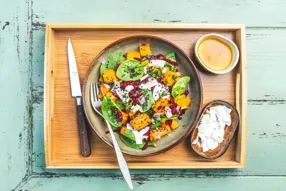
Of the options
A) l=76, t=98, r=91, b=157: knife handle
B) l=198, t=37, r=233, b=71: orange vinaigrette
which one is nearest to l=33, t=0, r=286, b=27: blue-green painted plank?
l=198, t=37, r=233, b=71: orange vinaigrette

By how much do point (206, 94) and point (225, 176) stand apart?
0.30 meters

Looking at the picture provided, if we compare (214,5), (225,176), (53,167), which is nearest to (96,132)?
(53,167)

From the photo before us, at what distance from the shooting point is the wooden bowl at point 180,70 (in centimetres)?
129

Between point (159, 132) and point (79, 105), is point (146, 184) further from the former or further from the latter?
point (79, 105)

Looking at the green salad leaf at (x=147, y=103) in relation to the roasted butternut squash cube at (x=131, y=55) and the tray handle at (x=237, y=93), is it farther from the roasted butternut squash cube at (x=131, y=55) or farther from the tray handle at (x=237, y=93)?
the tray handle at (x=237, y=93)

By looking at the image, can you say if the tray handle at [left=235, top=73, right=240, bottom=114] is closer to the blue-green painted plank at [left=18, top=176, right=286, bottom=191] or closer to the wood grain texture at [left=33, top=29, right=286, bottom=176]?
the wood grain texture at [left=33, top=29, right=286, bottom=176]

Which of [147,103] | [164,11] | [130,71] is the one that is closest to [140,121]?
[147,103]

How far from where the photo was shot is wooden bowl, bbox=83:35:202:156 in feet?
4.22

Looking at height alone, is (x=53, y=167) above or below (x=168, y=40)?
below

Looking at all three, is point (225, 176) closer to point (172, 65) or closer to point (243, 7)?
point (172, 65)

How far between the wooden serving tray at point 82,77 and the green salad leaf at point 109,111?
94mm

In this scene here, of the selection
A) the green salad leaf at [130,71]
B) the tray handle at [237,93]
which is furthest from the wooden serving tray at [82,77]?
the green salad leaf at [130,71]

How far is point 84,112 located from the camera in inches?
50.9

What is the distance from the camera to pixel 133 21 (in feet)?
4.58
